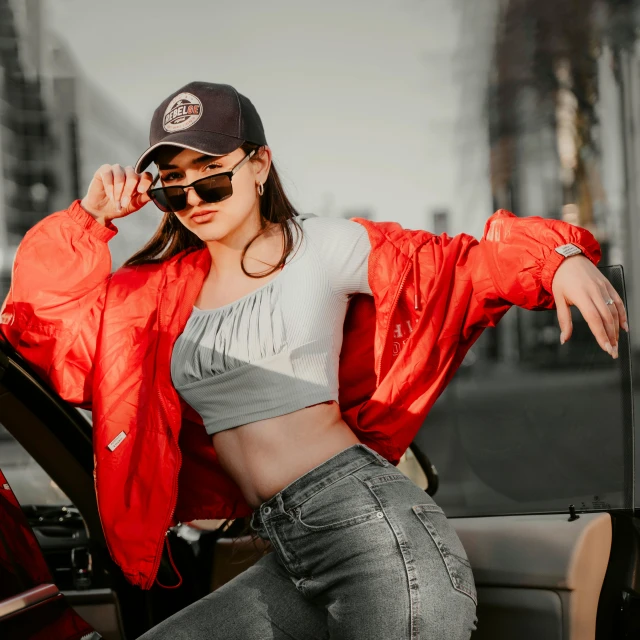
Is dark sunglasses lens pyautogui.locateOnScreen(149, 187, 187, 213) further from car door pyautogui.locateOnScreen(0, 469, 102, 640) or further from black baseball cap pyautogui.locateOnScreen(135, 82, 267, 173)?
car door pyautogui.locateOnScreen(0, 469, 102, 640)

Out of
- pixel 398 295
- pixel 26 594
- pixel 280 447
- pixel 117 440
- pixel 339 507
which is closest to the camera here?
pixel 26 594

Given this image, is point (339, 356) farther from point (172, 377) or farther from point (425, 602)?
point (425, 602)

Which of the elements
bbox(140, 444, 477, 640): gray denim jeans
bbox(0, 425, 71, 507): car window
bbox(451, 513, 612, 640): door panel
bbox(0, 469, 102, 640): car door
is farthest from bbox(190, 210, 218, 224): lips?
bbox(451, 513, 612, 640): door panel

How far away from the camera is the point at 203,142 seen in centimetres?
204

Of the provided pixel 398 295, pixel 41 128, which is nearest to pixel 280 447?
pixel 398 295

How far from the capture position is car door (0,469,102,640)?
55.7 inches

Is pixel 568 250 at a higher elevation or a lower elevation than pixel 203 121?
lower

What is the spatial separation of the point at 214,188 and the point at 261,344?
1.37 ft

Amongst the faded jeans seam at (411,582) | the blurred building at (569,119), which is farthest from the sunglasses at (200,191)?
the blurred building at (569,119)

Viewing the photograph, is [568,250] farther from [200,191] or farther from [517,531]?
[200,191]

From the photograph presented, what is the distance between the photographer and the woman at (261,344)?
5.95ft

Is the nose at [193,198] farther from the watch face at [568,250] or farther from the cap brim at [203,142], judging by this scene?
the watch face at [568,250]

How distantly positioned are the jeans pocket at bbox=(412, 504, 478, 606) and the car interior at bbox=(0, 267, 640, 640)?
0.38m

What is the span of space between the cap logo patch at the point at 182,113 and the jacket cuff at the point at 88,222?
0.31 metres
